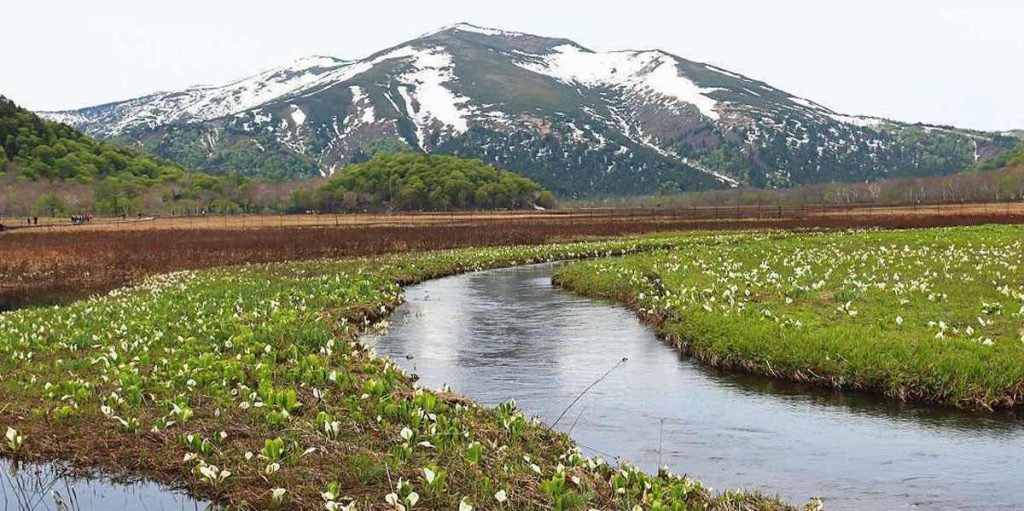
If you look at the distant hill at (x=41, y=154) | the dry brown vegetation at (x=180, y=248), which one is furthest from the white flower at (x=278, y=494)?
the distant hill at (x=41, y=154)

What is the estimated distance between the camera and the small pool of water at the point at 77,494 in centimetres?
1129

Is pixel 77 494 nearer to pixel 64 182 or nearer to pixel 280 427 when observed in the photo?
pixel 280 427

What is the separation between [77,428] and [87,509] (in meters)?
2.74

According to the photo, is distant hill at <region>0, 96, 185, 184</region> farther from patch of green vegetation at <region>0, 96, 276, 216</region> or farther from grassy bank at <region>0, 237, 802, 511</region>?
grassy bank at <region>0, 237, 802, 511</region>

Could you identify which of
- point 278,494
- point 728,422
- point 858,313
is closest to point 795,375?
point 728,422

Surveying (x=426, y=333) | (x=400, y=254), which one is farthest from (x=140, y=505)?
(x=400, y=254)

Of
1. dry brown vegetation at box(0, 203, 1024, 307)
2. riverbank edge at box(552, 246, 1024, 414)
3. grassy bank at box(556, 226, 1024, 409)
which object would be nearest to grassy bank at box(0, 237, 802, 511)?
riverbank edge at box(552, 246, 1024, 414)

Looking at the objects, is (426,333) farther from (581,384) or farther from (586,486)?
(586,486)

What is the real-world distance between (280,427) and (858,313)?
15.2m

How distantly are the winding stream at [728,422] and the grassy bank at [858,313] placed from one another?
0.65 metres

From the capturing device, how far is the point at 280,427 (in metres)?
13.0

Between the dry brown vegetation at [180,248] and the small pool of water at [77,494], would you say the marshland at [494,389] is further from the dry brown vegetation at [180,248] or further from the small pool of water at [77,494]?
the dry brown vegetation at [180,248]

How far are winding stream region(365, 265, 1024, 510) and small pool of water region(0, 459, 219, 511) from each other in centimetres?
630

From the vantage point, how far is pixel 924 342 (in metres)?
17.6
